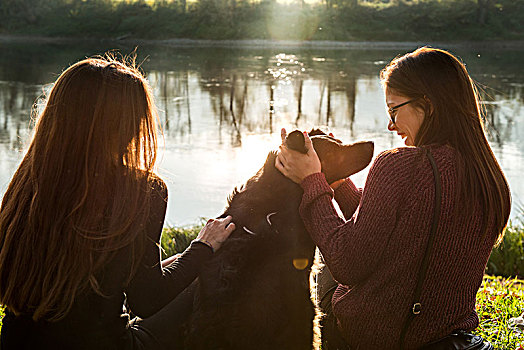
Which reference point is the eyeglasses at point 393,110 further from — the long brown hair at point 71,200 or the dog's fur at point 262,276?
the long brown hair at point 71,200

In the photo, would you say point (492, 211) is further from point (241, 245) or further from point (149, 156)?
point (149, 156)

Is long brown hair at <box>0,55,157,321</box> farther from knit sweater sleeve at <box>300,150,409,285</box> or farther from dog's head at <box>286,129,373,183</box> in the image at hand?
dog's head at <box>286,129,373,183</box>

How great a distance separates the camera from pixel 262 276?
84.6 inches

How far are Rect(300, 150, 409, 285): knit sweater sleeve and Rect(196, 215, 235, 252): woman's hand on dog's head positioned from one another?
0.30 metres

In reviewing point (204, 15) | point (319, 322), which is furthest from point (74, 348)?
point (204, 15)

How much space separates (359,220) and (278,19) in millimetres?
29914

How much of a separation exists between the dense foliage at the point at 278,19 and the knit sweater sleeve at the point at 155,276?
2886 centimetres

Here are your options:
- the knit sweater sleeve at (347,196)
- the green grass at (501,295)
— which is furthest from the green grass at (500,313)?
the knit sweater sleeve at (347,196)

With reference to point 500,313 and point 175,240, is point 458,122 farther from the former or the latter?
point 175,240

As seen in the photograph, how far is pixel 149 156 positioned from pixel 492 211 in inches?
48.2

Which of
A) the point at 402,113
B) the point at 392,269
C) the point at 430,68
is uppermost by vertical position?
the point at 430,68

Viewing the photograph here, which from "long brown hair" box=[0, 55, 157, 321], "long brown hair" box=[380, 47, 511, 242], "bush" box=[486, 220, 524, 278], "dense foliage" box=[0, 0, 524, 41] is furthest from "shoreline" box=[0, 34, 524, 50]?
"long brown hair" box=[0, 55, 157, 321]

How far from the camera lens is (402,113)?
213 centimetres

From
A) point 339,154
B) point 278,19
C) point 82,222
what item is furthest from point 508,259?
point 278,19
